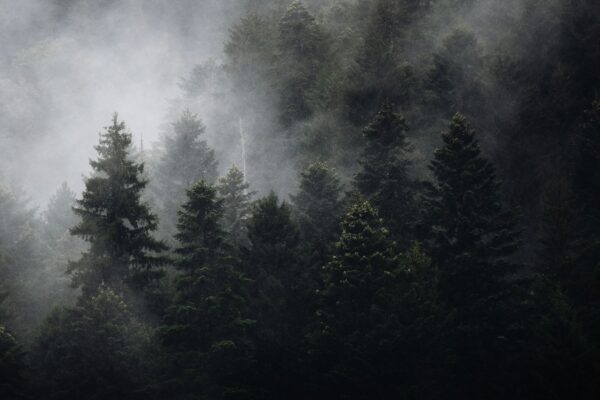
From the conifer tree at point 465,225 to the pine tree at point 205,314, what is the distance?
11.2 meters

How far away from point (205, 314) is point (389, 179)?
1351cm

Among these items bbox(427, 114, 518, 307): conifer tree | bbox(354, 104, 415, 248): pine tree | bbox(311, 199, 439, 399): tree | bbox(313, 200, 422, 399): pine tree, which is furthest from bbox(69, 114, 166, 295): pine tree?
bbox(427, 114, 518, 307): conifer tree

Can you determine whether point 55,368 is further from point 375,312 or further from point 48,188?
point 48,188

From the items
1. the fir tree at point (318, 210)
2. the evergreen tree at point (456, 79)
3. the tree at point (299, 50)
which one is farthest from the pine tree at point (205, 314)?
the tree at point (299, 50)

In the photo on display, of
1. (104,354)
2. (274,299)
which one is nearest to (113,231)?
(104,354)

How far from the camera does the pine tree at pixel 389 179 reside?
32.1 m

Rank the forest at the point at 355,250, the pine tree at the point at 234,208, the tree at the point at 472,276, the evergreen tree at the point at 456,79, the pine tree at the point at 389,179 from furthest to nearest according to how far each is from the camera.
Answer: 1. the evergreen tree at the point at 456,79
2. the pine tree at the point at 234,208
3. the pine tree at the point at 389,179
4. the tree at the point at 472,276
5. the forest at the point at 355,250

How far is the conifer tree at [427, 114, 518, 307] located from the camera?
2817 centimetres

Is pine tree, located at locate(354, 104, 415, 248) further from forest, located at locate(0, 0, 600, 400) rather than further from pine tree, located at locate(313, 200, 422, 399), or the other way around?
pine tree, located at locate(313, 200, 422, 399)

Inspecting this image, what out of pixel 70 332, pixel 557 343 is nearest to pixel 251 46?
pixel 70 332

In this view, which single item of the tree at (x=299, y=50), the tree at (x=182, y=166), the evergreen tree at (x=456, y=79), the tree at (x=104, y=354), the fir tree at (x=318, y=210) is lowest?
the tree at (x=104, y=354)

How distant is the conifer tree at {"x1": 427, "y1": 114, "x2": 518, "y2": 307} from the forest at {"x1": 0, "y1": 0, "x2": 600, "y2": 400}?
0.35ft

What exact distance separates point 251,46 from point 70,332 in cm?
3526

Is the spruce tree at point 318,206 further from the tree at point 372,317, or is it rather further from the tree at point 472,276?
the tree at point 472,276
